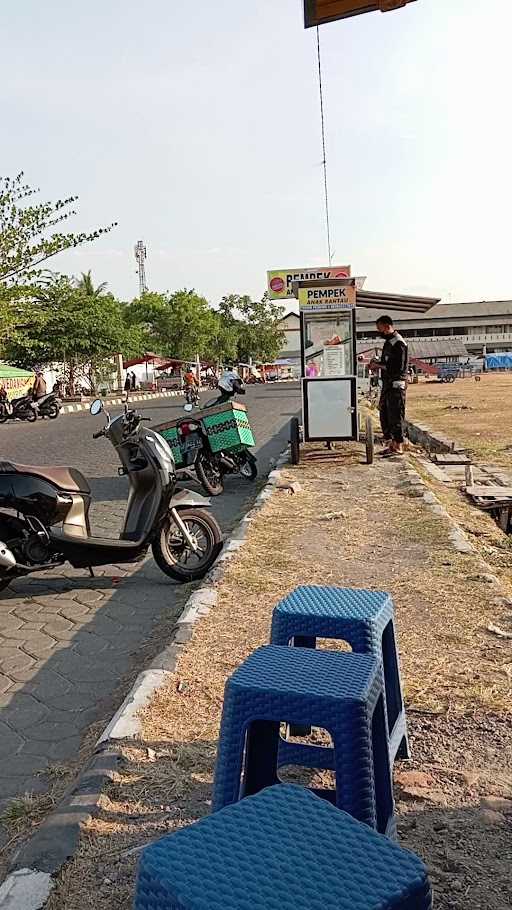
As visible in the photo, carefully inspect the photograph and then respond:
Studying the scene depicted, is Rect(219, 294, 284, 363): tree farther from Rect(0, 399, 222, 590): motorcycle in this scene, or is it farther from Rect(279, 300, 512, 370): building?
Rect(0, 399, 222, 590): motorcycle

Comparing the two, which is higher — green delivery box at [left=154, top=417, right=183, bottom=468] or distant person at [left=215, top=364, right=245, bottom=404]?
distant person at [left=215, top=364, right=245, bottom=404]

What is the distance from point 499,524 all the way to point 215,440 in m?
3.25

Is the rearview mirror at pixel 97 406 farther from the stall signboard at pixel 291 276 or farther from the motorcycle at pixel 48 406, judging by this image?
the motorcycle at pixel 48 406

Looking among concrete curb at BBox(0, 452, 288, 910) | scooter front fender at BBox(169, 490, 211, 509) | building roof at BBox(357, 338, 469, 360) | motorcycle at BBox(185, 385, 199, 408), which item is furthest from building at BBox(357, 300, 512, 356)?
concrete curb at BBox(0, 452, 288, 910)

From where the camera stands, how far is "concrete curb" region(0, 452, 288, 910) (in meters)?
2.22

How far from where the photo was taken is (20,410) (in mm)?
27188

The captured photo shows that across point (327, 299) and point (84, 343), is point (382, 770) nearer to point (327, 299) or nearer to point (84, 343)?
point (327, 299)

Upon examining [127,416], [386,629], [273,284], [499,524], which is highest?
[273,284]

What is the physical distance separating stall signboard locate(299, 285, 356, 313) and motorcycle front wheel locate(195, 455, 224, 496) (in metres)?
2.73

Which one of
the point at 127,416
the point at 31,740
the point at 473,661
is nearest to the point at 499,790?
the point at 473,661

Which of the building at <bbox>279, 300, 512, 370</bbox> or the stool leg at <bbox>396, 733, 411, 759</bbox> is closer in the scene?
the stool leg at <bbox>396, 733, 411, 759</bbox>

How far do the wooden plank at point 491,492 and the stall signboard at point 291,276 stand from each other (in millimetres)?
3800

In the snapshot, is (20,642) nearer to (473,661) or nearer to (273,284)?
(473,661)

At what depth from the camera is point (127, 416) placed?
579 cm
